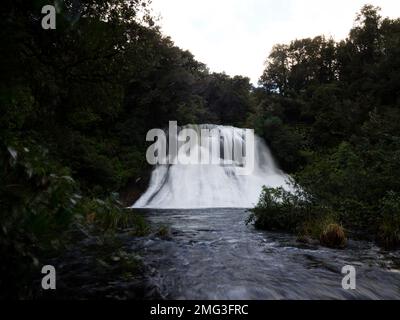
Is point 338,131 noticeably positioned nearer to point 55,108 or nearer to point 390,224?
point 390,224

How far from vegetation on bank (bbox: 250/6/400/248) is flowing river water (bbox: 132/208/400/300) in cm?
140

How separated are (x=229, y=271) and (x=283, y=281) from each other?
101cm

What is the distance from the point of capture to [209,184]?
27406 millimetres

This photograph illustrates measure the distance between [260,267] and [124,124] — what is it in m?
26.4

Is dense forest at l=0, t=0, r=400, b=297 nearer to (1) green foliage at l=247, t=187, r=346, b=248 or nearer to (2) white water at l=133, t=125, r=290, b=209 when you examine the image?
(1) green foliage at l=247, t=187, r=346, b=248

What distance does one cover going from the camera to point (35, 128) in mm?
11023

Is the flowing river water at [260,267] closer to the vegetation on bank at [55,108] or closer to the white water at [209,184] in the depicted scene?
the vegetation on bank at [55,108]

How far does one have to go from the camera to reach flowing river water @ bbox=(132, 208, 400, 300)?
19.5 feet

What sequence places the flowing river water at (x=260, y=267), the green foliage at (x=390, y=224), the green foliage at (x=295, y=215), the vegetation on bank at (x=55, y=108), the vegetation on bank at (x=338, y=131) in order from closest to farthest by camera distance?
1. the vegetation on bank at (x=55, y=108)
2. the flowing river water at (x=260, y=267)
3. the green foliage at (x=390, y=224)
4. the green foliage at (x=295, y=215)
5. the vegetation on bank at (x=338, y=131)

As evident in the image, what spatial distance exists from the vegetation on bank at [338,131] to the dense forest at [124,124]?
0.26 feet

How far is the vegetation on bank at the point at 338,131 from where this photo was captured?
1174 centimetres

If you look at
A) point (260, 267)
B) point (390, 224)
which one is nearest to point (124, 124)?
point (390, 224)

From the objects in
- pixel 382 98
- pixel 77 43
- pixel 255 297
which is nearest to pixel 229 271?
pixel 255 297

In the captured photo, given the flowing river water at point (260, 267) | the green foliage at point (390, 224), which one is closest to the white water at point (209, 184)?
the green foliage at point (390, 224)
